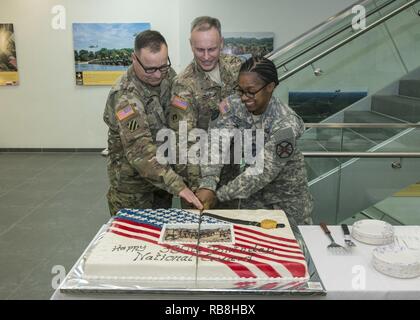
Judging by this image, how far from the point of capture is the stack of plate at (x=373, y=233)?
4.54 feet

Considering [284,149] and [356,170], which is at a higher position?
[284,149]

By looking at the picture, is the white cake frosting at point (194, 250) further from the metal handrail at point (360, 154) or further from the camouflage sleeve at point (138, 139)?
the metal handrail at point (360, 154)

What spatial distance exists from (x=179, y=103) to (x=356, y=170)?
62.4 inches

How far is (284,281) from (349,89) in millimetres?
3403

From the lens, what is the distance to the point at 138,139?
1957 mm

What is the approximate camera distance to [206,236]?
1.31 m

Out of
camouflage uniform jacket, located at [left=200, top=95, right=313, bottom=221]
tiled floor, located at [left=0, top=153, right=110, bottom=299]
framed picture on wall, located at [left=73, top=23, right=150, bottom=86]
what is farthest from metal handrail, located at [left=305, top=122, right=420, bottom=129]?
framed picture on wall, located at [left=73, top=23, right=150, bottom=86]

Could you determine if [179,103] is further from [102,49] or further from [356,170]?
[102,49]

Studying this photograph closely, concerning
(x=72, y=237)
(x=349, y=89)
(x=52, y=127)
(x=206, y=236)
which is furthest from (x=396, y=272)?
(x=52, y=127)

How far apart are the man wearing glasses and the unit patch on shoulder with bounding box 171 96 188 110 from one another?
0.11 meters

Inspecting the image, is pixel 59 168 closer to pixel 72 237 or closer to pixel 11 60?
pixel 11 60

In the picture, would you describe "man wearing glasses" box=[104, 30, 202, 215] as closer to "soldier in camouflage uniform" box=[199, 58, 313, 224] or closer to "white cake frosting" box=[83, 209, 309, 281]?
"soldier in camouflage uniform" box=[199, 58, 313, 224]

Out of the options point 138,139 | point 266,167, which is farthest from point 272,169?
point 138,139
